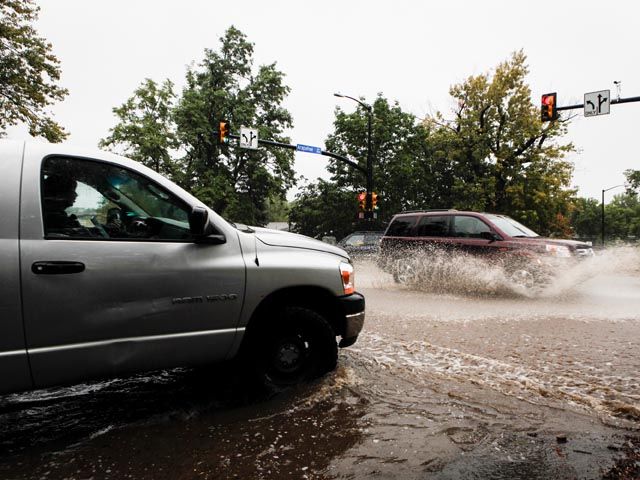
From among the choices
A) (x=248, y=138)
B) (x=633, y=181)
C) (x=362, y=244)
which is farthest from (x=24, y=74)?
(x=633, y=181)

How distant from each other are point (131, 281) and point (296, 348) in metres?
1.47

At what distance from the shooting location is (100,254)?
2.93 metres

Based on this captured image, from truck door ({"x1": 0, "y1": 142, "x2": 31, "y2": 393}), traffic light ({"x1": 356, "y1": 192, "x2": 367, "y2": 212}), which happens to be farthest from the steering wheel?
traffic light ({"x1": 356, "y1": 192, "x2": 367, "y2": 212})

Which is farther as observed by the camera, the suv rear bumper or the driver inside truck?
the suv rear bumper

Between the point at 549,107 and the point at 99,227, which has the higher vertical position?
the point at 549,107

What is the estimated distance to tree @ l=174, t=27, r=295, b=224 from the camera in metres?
33.1

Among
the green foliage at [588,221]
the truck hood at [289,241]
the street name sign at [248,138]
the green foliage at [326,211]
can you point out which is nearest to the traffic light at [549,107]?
the street name sign at [248,138]

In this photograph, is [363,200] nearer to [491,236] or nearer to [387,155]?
[491,236]

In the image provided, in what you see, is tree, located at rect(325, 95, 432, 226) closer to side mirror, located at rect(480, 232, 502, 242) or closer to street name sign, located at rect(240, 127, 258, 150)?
street name sign, located at rect(240, 127, 258, 150)

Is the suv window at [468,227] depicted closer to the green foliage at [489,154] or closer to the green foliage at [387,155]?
the green foliage at [489,154]

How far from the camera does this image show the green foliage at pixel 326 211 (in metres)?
36.2

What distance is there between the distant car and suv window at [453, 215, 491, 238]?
389 inches

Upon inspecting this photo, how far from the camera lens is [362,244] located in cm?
2177

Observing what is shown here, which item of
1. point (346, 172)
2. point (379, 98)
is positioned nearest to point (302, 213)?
point (346, 172)
